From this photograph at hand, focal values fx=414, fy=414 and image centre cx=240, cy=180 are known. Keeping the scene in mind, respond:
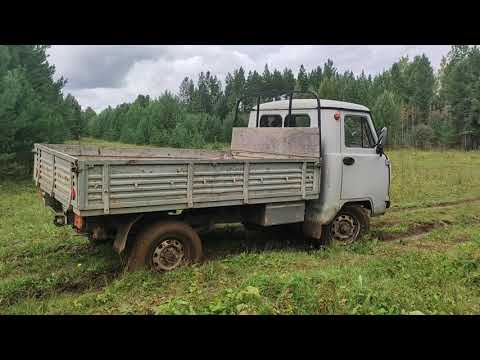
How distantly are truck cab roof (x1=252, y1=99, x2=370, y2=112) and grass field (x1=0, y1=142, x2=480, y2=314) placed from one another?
7.68 ft

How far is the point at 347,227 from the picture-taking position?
727cm

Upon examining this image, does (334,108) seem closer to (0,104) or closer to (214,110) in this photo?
(0,104)

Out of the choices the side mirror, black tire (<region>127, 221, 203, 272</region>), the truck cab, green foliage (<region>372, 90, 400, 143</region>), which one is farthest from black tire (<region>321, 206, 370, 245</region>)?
green foliage (<region>372, 90, 400, 143</region>)

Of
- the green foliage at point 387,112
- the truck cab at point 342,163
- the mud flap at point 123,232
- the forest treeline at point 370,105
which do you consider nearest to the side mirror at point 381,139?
the truck cab at point 342,163

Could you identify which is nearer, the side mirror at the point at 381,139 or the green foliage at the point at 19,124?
the side mirror at the point at 381,139

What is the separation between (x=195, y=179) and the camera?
5.48 meters

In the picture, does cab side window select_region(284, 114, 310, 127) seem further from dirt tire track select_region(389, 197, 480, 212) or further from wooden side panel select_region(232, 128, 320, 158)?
dirt tire track select_region(389, 197, 480, 212)

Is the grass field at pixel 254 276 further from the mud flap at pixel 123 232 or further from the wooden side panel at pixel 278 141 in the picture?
the wooden side panel at pixel 278 141

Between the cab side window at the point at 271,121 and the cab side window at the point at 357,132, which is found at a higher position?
the cab side window at the point at 271,121

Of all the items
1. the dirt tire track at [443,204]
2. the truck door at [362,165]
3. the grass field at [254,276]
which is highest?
the truck door at [362,165]

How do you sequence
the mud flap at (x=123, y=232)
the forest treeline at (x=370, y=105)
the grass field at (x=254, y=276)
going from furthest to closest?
the forest treeline at (x=370, y=105)
the mud flap at (x=123, y=232)
the grass field at (x=254, y=276)

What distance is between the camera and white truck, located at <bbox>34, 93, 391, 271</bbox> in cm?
502

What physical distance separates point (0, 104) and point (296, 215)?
1179cm

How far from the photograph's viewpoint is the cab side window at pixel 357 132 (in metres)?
7.07
